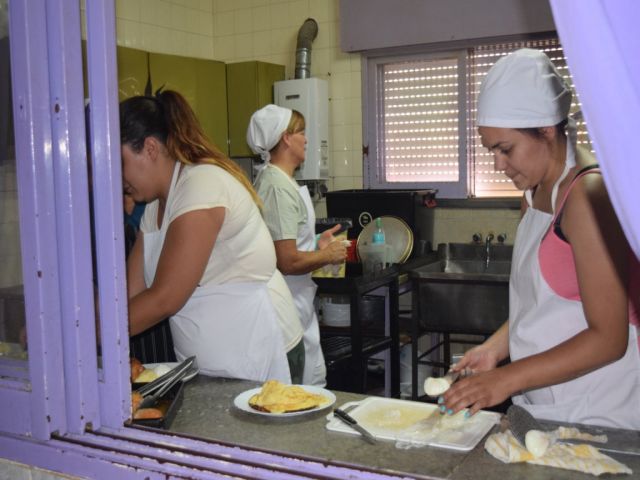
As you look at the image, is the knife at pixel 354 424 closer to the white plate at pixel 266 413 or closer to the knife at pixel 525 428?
the white plate at pixel 266 413

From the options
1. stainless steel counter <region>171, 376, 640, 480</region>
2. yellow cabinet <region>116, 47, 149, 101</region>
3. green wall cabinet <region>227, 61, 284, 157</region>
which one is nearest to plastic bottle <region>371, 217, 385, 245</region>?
green wall cabinet <region>227, 61, 284, 157</region>

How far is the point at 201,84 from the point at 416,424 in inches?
151

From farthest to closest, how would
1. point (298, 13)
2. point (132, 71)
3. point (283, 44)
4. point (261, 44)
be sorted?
point (261, 44) → point (283, 44) → point (298, 13) → point (132, 71)

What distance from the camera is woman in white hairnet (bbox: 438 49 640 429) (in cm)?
160

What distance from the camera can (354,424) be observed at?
167cm

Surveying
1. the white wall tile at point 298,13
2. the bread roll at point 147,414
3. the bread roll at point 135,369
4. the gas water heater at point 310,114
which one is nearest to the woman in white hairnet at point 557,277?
the bread roll at point 147,414

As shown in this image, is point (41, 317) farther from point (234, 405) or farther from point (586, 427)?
point (586, 427)

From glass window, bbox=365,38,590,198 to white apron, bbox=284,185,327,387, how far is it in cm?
174

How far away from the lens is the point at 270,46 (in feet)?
18.5

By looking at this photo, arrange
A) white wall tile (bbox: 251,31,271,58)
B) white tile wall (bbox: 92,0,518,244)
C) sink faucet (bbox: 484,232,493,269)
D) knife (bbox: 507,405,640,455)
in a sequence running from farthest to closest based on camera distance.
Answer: white wall tile (bbox: 251,31,271,58) → white tile wall (bbox: 92,0,518,244) → sink faucet (bbox: 484,232,493,269) → knife (bbox: 507,405,640,455)

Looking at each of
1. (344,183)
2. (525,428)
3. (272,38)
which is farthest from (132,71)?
(525,428)

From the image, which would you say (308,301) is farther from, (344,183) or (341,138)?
(341,138)

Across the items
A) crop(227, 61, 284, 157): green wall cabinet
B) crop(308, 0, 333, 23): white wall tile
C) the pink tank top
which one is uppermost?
crop(308, 0, 333, 23): white wall tile

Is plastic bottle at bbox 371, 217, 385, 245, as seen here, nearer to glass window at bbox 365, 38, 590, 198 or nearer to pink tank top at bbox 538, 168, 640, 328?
glass window at bbox 365, 38, 590, 198
